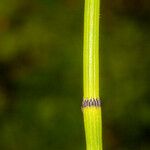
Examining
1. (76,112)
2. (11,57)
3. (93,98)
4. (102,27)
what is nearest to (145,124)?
(76,112)

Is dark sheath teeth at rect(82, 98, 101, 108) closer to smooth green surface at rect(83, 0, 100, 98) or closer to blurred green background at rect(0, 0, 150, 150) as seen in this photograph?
smooth green surface at rect(83, 0, 100, 98)

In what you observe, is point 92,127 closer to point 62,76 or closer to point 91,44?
point 91,44

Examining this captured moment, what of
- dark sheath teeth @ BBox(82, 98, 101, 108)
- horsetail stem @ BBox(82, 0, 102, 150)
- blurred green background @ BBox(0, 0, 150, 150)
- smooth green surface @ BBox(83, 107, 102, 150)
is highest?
blurred green background @ BBox(0, 0, 150, 150)

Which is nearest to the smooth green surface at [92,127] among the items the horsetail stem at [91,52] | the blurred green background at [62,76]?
the horsetail stem at [91,52]

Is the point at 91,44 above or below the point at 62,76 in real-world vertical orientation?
below

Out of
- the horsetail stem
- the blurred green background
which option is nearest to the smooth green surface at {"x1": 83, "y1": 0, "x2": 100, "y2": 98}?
the horsetail stem

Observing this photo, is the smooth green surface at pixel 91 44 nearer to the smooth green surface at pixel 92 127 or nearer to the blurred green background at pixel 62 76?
the smooth green surface at pixel 92 127

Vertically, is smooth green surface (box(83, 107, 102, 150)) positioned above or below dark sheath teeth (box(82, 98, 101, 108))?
below

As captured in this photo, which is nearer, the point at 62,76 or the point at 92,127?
the point at 92,127

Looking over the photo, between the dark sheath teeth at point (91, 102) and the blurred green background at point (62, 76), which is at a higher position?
the blurred green background at point (62, 76)

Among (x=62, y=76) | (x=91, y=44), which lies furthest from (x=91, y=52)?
(x=62, y=76)
